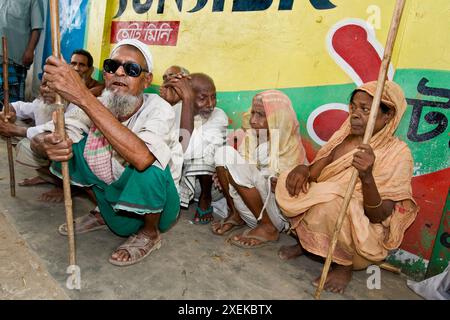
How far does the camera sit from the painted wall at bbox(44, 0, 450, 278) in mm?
2465

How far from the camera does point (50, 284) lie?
6.66 ft

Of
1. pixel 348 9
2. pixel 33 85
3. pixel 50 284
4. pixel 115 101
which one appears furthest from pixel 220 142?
pixel 33 85

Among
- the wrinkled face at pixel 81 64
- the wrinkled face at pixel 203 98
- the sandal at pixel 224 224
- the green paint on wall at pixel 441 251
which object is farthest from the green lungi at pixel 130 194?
the green paint on wall at pixel 441 251

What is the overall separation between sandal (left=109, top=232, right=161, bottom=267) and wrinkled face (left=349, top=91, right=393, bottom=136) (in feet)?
5.41

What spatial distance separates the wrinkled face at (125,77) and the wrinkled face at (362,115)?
1.50 m

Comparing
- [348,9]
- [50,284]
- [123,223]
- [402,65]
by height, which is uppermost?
[348,9]

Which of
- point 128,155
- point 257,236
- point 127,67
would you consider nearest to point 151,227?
point 128,155

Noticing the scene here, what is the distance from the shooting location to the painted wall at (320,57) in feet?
8.09

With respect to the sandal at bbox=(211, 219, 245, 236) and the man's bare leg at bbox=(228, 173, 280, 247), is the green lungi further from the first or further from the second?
the man's bare leg at bbox=(228, 173, 280, 247)

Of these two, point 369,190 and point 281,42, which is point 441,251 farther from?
point 281,42

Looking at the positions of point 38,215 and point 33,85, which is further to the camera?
point 33,85

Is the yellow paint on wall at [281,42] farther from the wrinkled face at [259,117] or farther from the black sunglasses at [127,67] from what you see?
the black sunglasses at [127,67]
